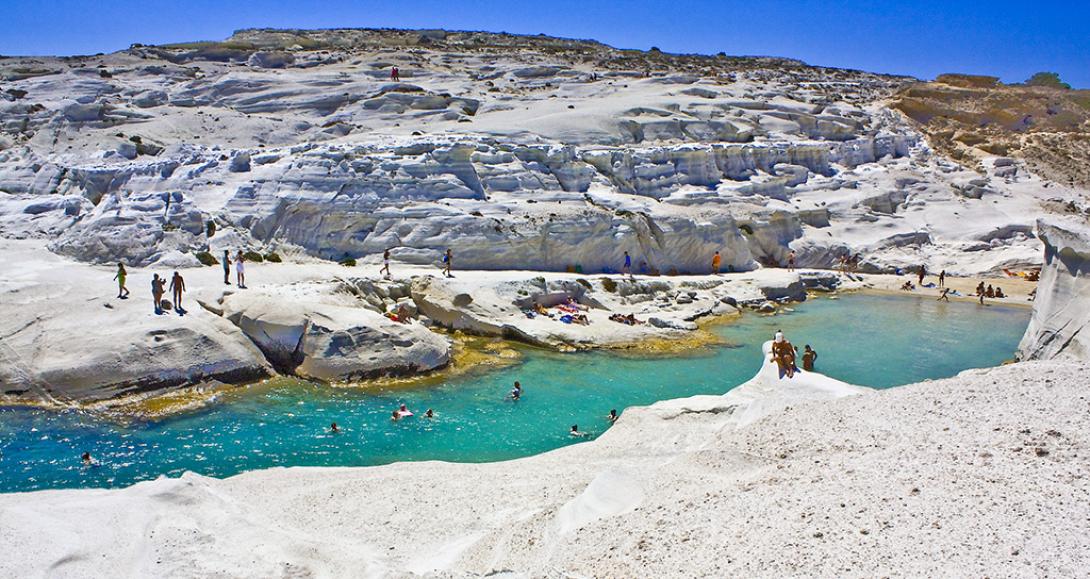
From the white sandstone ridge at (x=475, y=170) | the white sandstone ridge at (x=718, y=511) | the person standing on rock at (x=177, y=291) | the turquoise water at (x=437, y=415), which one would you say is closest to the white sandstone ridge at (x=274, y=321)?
the person standing on rock at (x=177, y=291)

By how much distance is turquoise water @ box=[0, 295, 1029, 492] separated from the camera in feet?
44.9

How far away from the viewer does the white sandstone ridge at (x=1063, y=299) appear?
15.2m

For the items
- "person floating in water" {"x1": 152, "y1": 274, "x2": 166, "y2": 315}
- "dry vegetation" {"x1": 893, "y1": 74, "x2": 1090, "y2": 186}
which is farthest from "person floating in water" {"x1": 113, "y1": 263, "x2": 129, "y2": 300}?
"dry vegetation" {"x1": 893, "y1": 74, "x2": 1090, "y2": 186}

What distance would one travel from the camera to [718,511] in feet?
23.5

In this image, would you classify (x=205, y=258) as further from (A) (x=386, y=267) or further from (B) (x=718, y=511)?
(B) (x=718, y=511)

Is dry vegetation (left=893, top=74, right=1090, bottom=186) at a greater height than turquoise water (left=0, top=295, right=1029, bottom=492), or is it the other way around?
dry vegetation (left=893, top=74, right=1090, bottom=186)

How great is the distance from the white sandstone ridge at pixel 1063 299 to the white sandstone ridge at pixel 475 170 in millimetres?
14591

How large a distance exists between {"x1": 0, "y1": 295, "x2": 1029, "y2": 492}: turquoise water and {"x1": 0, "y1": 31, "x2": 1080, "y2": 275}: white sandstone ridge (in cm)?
803

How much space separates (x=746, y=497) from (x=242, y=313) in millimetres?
14984

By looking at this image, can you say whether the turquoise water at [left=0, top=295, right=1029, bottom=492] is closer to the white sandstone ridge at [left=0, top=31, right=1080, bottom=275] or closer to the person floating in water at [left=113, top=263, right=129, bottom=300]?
the person floating in water at [left=113, top=263, right=129, bottom=300]

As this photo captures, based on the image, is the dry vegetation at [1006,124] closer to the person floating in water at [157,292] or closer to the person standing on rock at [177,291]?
the person standing on rock at [177,291]

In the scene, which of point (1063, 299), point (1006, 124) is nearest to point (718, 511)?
point (1063, 299)

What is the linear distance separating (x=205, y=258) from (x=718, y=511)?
21.5 metres

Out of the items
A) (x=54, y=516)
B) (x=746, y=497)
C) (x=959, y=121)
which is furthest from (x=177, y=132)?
(x=959, y=121)
